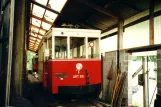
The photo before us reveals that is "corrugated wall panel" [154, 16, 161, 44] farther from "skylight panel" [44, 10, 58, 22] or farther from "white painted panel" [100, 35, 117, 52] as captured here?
"skylight panel" [44, 10, 58, 22]

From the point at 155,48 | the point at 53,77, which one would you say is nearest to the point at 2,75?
the point at 53,77

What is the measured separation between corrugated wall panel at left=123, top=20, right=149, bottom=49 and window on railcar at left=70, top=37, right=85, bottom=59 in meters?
1.62

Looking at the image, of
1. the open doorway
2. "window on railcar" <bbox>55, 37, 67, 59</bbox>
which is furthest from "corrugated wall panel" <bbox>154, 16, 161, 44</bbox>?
"window on railcar" <bbox>55, 37, 67, 59</bbox>

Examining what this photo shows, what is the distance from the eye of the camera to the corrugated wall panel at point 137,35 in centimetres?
585

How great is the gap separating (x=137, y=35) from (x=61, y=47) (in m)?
2.70

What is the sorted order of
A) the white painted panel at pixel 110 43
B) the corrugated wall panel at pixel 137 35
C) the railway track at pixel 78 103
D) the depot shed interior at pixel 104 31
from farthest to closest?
the white painted panel at pixel 110 43, the railway track at pixel 78 103, the corrugated wall panel at pixel 137 35, the depot shed interior at pixel 104 31

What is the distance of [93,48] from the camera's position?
7473mm

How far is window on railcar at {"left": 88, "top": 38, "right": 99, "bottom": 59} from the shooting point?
735 centimetres

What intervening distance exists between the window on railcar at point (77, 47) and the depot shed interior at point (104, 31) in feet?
3.96

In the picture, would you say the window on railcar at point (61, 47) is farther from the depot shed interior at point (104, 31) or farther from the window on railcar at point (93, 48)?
the depot shed interior at point (104, 31)

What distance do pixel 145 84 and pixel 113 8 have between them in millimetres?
3162

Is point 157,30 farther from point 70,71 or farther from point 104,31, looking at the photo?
point 104,31

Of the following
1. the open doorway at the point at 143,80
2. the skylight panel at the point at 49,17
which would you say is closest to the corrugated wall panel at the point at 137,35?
the open doorway at the point at 143,80

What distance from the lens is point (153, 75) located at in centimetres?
671
